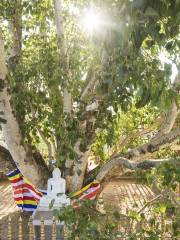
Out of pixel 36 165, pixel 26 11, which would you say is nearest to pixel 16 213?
pixel 36 165

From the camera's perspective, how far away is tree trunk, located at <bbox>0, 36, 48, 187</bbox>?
20.5 ft

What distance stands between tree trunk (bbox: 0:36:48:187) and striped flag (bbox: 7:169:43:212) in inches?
8.0

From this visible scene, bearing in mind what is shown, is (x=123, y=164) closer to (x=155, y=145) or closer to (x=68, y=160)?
(x=155, y=145)

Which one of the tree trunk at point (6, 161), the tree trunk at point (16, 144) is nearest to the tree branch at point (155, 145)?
the tree trunk at point (16, 144)

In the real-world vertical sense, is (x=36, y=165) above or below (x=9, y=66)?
below

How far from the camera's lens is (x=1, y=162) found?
7.62m

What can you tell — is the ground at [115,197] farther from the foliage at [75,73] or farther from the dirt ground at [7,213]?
the foliage at [75,73]

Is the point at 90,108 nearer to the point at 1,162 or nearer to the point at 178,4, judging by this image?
the point at 1,162

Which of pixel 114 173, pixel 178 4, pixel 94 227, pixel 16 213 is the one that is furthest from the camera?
pixel 16 213

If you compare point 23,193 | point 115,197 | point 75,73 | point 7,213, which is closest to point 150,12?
point 75,73

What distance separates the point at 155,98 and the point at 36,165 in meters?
4.50

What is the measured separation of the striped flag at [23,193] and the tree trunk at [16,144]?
202mm

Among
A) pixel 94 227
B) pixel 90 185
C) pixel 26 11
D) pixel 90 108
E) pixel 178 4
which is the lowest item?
pixel 94 227

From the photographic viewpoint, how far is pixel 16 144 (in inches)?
256
